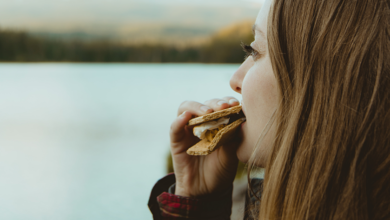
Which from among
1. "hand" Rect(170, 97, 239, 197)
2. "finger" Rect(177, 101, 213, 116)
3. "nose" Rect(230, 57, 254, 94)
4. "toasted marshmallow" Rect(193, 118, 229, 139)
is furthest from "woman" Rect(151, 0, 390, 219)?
"hand" Rect(170, 97, 239, 197)

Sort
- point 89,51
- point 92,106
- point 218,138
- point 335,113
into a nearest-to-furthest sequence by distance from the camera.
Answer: point 335,113 → point 218,138 → point 89,51 → point 92,106

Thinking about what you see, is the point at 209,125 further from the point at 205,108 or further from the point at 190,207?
the point at 190,207

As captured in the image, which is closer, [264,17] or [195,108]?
[264,17]

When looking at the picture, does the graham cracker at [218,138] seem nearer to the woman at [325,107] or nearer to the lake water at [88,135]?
the woman at [325,107]

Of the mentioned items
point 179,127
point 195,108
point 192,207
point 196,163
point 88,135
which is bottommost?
point 88,135

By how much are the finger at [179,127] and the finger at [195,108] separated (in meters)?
0.03

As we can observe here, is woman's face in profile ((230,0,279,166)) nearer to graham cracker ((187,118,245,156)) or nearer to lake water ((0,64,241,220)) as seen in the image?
graham cracker ((187,118,245,156))

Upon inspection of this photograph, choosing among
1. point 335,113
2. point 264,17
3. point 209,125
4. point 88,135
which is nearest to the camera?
point 335,113

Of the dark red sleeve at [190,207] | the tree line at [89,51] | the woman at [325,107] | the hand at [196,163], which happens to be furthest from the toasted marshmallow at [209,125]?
the tree line at [89,51]

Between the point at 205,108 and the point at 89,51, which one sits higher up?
the point at 89,51

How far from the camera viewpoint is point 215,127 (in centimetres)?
131

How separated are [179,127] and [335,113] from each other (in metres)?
0.82

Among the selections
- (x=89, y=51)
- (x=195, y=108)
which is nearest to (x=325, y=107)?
(x=195, y=108)

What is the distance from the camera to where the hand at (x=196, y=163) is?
1.47 metres
